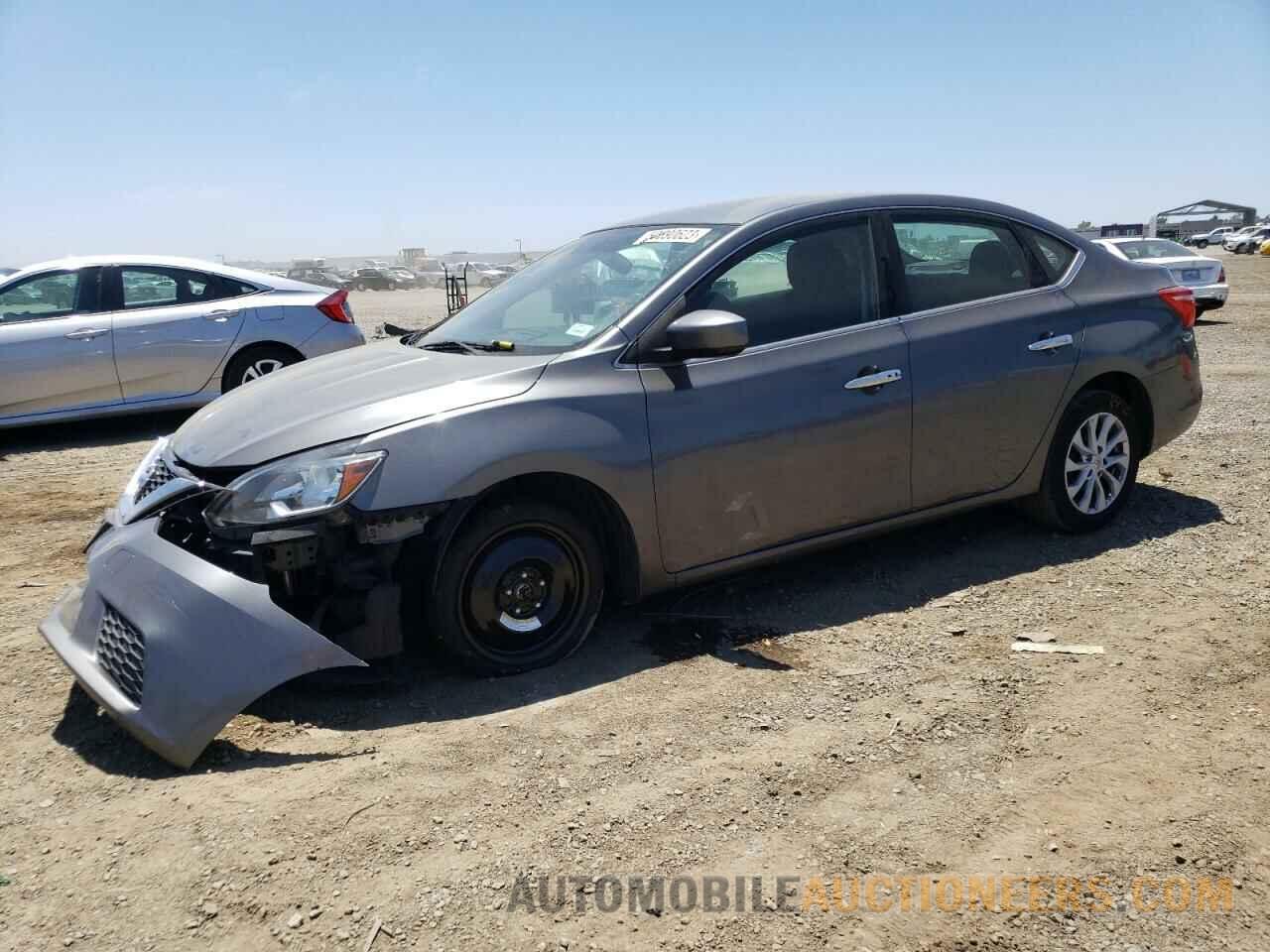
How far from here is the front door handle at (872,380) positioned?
14.0 feet

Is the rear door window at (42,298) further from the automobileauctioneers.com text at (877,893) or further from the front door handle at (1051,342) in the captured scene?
the automobileauctioneers.com text at (877,893)

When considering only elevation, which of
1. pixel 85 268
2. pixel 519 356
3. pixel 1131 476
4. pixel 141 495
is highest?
pixel 85 268

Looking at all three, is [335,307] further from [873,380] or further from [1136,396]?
[1136,396]

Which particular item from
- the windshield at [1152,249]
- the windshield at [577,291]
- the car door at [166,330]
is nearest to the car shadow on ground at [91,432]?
the car door at [166,330]

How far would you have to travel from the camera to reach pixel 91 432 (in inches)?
355

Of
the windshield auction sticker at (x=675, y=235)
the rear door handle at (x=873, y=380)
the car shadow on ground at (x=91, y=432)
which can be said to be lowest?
the car shadow on ground at (x=91, y=432)

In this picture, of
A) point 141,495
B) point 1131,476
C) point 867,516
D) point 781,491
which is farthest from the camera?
point 1131,476

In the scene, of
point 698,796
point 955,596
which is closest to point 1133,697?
point 955,596

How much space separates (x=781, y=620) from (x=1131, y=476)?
7.54ft

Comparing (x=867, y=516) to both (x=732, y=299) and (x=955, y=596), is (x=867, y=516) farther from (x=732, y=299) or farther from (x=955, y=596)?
(x=732, y=299)

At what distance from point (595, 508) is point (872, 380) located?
1.36 meters

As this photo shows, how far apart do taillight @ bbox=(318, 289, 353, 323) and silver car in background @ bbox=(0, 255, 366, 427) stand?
2 cm

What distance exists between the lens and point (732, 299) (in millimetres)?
4188

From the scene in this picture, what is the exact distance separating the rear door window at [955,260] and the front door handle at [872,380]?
0.37m
